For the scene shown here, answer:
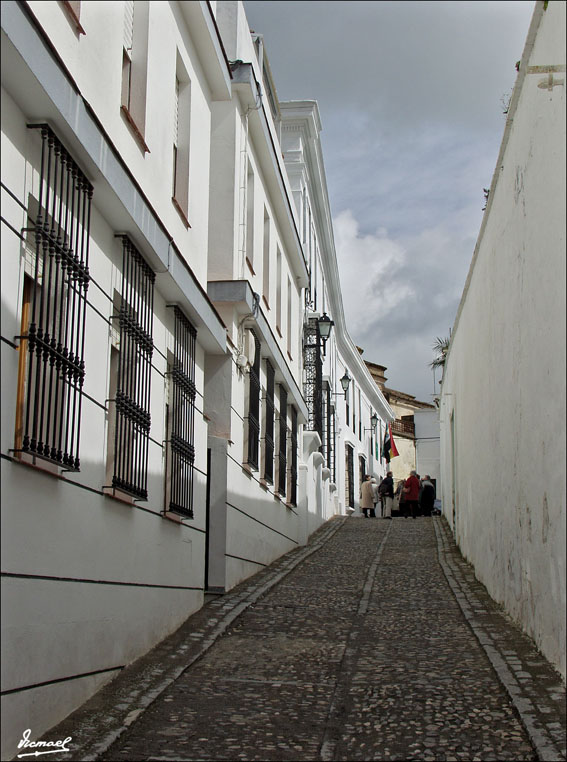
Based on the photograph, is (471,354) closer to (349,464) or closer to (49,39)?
(49,39)

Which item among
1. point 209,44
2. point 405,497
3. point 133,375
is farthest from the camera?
A: point 405,497

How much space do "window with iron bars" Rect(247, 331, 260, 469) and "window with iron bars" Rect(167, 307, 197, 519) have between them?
2770 mm

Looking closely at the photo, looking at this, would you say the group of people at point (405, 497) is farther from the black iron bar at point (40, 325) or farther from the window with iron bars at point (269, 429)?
the black iron bar at point (40, 325)

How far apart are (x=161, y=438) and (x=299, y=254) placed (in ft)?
33.1

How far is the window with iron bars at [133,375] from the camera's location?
7.70m

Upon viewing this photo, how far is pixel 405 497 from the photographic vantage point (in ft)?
92.5

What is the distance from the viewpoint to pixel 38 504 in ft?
19.3

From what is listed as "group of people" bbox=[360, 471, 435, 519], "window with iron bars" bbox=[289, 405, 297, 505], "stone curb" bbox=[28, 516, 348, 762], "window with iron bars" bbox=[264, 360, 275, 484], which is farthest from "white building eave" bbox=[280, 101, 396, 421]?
"stone curb" bbox=[28, 516, 348, 762]

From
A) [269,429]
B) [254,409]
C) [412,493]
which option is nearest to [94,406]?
[254,409]

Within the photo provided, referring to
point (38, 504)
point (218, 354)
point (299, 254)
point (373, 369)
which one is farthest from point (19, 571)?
point (373, 369)

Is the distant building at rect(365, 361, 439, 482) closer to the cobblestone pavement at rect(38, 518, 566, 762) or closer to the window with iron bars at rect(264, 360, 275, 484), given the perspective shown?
the window with iron bars at rect(264, 360, 275, 484)

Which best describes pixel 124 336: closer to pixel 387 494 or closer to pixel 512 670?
pixel 512 670

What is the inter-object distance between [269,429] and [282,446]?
159 cm

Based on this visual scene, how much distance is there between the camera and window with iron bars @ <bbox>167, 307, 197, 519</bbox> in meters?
9.49
